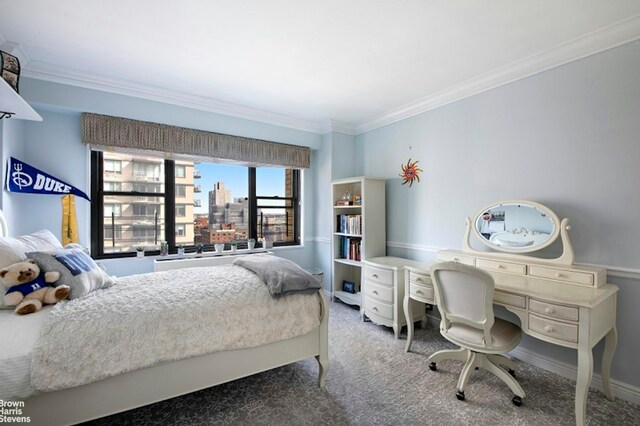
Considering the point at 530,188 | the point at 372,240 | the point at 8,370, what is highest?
the point at 530,188

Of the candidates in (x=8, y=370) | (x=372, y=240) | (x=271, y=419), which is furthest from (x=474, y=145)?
(x=8, y=370)

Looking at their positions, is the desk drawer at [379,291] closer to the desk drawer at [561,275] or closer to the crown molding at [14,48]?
the desk drawer at [561,275]

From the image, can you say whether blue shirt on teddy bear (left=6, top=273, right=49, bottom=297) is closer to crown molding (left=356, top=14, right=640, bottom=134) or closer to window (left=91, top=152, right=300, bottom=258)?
window (left=91, top=152, right=300, bottom=258)

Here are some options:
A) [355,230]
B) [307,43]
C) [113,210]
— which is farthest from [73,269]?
[355,230]

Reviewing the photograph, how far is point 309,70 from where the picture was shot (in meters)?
2.68

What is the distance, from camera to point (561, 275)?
2123 mm

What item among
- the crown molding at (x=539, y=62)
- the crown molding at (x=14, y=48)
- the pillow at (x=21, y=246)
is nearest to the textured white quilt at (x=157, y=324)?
the pillow at (x=21, y=246)

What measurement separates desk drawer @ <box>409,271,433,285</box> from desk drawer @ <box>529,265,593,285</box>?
2.58ft

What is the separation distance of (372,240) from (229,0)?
281cm

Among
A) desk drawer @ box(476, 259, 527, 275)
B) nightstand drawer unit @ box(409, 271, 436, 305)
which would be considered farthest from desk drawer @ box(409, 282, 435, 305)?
desk drawer @ box(476, 259, 527, 275)

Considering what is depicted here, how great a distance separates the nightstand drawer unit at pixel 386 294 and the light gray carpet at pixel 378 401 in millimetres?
523

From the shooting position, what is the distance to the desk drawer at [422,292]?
252cm

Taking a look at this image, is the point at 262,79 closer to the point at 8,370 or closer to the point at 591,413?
the point at 8,370

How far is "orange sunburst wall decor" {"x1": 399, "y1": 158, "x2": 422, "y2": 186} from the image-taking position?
3434 mm
